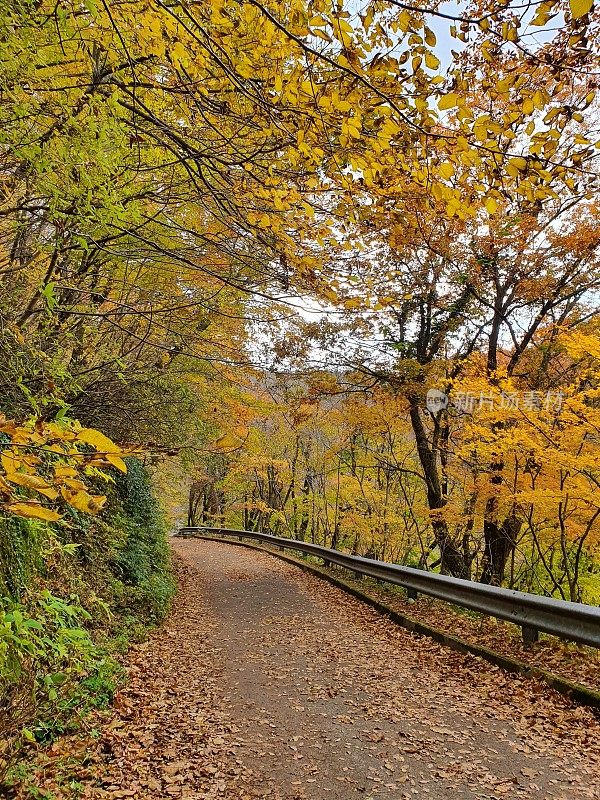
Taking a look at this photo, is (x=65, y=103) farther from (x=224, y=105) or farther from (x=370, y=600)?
(x=370, y=600)

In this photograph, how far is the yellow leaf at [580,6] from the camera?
4.78 ft

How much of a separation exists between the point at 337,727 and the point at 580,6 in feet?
14.5

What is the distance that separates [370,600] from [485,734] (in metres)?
4.32

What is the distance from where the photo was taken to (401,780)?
310 cm

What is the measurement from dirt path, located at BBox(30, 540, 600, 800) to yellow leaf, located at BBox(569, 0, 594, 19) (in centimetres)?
373

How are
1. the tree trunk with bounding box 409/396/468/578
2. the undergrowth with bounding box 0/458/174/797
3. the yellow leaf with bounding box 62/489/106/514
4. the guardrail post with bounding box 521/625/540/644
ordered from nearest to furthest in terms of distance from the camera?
the yellow leaf with bounding box 62/489/106/514 < the undergrowth with bounding box 0/458/174/797 < the guardrail post with bounding box 521/625/540/644 < the tree trunk with bounding box 409/396/468/578

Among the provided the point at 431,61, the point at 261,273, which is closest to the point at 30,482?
the point at 431,61

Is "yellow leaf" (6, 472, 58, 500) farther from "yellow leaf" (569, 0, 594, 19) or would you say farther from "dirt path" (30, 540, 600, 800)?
"dirt path" (30, 540, 600, 800)

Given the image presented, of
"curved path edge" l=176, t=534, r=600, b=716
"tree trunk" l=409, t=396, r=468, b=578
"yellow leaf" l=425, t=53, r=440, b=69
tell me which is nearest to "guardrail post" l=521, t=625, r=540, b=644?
"curved path edge" l=176, t=534, r=600, b=716

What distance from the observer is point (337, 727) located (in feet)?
12.7

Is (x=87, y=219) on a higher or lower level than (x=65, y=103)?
lower

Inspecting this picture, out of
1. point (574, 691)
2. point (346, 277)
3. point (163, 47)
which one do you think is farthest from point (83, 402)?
point (574, 691)

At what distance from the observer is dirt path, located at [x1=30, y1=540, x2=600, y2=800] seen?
310 cm

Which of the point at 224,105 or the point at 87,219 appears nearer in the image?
the point at 224,105
